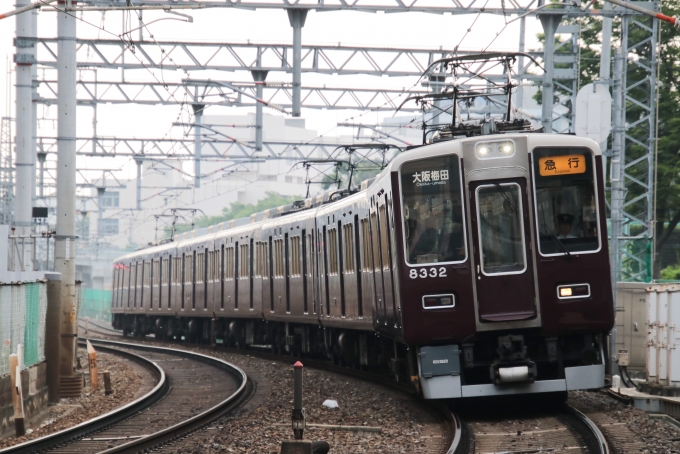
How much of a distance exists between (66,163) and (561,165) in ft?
29.0

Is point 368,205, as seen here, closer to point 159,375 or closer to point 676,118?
point 159,375

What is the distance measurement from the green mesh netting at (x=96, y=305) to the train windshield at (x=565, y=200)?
158 feet

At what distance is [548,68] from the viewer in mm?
20234

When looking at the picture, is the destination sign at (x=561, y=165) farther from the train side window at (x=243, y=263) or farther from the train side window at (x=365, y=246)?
the train side window at (x=243, y=263)

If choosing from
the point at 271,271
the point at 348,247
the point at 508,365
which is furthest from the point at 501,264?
the point at 271,271

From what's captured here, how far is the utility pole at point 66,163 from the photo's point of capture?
17672 millimetres

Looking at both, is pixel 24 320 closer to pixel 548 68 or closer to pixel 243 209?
pixel 548 68

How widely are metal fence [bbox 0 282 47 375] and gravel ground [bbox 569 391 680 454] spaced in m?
6.22

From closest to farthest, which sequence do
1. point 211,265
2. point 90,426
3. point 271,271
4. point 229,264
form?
point 90,426 → point 271,271 → point 229,264 → point 211,265

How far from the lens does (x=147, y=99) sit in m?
30.8

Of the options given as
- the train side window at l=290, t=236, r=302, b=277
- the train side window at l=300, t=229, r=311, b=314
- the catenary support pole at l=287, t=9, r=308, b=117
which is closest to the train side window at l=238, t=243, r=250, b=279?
the train side window at l=290, t=236, r=302, b=277

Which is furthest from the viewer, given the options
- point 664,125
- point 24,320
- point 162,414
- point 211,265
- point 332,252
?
point 664,125

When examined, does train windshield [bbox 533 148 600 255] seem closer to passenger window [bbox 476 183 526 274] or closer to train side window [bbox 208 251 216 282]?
passenger window [bbox 476 183 526 274]

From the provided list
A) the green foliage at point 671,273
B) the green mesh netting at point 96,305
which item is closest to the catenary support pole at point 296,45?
the green foliage at point 671,273
